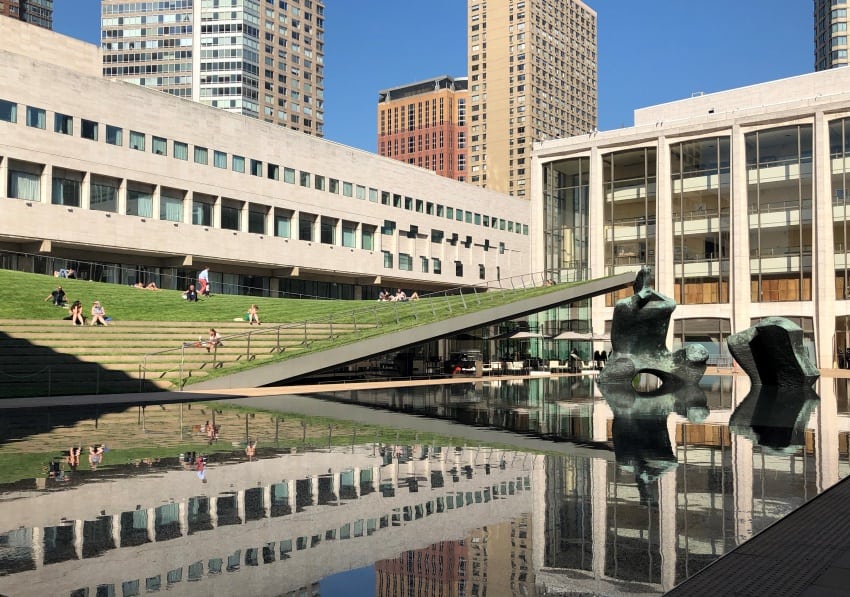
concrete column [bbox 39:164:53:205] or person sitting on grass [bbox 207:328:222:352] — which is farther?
concrete column [bbox 39:164:53:205]

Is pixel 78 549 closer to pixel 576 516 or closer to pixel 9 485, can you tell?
pixel 9 485

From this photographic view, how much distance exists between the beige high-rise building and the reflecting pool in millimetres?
162939

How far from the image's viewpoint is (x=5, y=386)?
73.0ft

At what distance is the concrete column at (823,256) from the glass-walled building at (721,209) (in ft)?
0.23

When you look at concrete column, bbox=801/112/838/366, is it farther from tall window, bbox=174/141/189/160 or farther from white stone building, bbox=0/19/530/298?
tall window, bbox=174/141/189/160

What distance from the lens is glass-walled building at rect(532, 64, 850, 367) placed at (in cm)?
5397

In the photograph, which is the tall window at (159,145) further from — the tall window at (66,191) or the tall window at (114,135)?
the tall window at (66,191)

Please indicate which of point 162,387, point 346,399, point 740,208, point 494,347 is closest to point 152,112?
point 494,347

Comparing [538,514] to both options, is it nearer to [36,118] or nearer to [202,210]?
[36,118]

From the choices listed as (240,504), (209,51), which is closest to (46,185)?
(240,504)

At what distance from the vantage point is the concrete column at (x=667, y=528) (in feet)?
17.4

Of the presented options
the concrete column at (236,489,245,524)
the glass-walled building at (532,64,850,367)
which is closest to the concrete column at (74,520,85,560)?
the concrete column at (236,489,245,524)

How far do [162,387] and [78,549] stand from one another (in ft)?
64.6

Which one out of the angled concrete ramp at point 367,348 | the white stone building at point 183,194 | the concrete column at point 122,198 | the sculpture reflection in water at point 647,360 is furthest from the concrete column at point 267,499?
the concrete column at point 122,198
